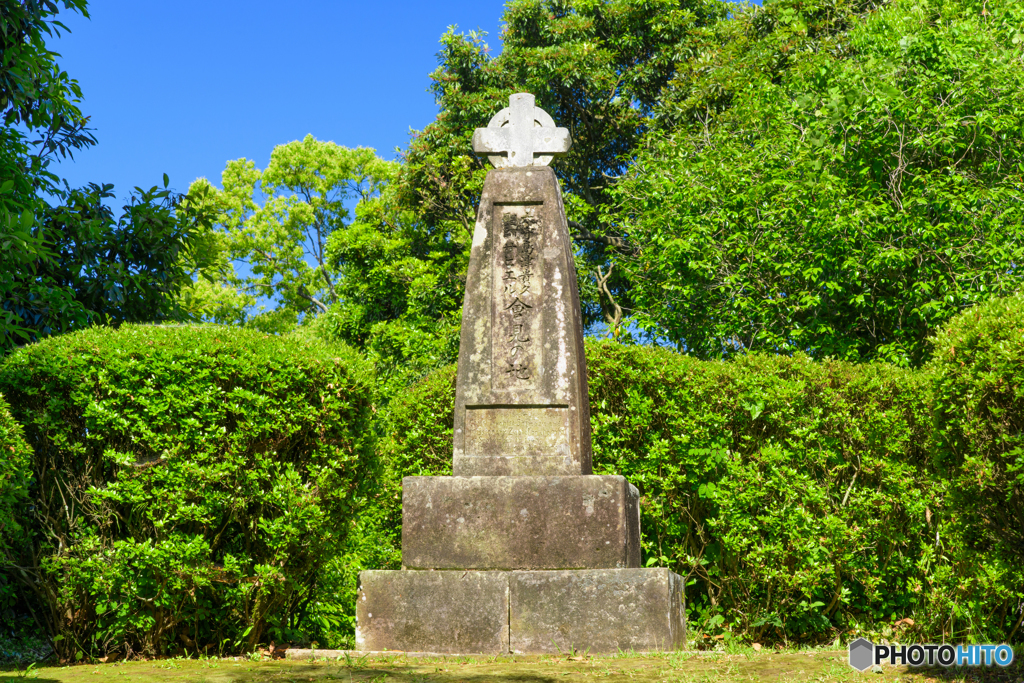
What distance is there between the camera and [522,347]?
649 centimetres

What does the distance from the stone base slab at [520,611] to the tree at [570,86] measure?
50.8 ft

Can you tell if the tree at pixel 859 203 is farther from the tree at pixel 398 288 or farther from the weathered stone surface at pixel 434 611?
the weathered stone surface at pixel 434 611

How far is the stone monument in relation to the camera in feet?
18.7

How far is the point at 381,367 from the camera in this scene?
2091 centimetres

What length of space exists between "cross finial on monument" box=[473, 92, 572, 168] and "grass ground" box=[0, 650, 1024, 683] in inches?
148

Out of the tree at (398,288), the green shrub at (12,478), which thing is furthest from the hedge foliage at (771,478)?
the tree at (398,288)

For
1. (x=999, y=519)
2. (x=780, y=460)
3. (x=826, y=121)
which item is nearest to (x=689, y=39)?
(x=826, y=121)

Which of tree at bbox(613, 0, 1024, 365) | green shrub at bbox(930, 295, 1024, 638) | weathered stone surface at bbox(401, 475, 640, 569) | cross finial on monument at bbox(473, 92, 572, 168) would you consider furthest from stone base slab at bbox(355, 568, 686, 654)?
tree at bbox(613, 0, 1024, 365)

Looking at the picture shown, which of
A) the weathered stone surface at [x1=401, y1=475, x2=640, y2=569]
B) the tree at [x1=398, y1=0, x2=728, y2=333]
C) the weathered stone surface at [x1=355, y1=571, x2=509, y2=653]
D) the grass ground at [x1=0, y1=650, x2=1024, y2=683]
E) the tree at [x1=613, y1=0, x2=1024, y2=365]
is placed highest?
the tree at [x1=398, y1=0, x2=728, y2=333]

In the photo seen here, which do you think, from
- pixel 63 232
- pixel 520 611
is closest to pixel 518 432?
pixel 520 611

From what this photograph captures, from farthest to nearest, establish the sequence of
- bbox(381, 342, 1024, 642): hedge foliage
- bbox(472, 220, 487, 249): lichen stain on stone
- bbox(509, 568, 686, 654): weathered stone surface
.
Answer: bbox(381, 342, 1024, 642): hedge foliage < bbox(472, 220, 487, 249): lichen stain on stone < bbox(509, 568, 686, 654): weathered stone surface

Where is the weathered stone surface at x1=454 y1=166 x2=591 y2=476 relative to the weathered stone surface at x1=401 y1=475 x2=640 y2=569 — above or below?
above

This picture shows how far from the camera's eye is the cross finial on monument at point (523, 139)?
6992mm

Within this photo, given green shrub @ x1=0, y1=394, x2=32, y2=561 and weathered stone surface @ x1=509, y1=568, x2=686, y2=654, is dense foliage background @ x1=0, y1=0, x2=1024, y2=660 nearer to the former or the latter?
green shrub @ x1=0, y1=394, x2=32, y2=561
